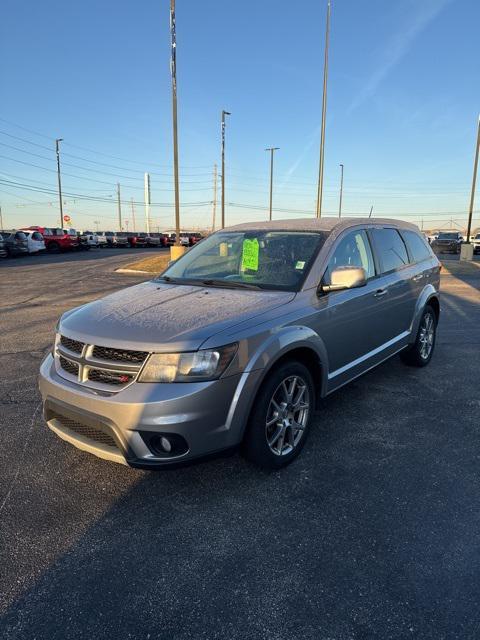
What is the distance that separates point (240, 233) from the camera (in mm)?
4336

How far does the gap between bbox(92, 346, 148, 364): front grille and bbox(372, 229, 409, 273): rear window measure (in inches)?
111

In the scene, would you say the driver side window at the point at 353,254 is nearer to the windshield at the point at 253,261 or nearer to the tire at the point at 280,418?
the windshield at the point at 253,261

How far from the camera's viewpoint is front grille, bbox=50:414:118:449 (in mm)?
2693

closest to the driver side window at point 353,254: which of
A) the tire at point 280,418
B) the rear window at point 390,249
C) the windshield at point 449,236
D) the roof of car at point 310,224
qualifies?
the roof of car at point 310,224

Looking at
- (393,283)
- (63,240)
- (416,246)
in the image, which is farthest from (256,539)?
(63,240)

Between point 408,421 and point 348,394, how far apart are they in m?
0.73

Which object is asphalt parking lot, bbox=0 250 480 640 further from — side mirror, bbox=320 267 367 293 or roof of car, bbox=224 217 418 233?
roof of car, bbox=224 217 418 233

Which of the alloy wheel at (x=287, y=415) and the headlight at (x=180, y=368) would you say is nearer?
the headlight at (x=180, y=368)

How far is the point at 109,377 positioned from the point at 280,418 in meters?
1.20

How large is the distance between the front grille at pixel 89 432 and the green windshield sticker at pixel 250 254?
6.03 ft

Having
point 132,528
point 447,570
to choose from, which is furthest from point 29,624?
point 447,570

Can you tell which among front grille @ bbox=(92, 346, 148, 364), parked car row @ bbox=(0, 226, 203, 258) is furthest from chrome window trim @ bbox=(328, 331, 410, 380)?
parked car row @ bbox=(0, 226, 203, 258)

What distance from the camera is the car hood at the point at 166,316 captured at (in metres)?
2.66

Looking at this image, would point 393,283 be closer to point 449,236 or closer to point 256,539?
point 256,539
